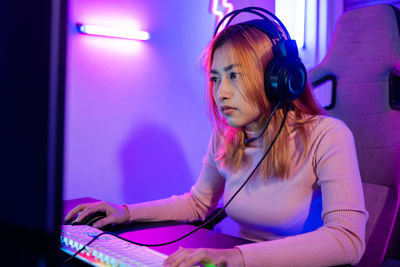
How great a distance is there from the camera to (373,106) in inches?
44.8

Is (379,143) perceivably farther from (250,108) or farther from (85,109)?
(85,109)

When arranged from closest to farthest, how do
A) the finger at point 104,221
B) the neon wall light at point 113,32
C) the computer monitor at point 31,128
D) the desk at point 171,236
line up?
the computer monitor at point 31,128, the desk at point 171,236, the finger at point 104,221, the neon wall light at point 113,32

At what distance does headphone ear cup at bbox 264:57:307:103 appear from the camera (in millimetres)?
887

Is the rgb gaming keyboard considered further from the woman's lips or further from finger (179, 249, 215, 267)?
the woman's lips

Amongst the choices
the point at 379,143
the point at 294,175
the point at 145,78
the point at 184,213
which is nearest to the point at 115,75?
the point at 145,78

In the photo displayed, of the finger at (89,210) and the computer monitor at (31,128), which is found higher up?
the computer monitor at (31,128)

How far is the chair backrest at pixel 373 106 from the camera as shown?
3.53 ft

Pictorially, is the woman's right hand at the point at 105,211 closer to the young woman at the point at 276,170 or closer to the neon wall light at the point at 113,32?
the young woman at the point at 276,170

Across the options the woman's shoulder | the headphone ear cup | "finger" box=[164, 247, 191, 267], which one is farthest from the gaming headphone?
"finger" box=[164, 247, 191, 267]

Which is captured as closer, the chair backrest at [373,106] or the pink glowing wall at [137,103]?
the chair backrest at [373,106]

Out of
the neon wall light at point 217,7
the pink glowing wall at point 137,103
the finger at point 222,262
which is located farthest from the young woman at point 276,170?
the neon wall light at point 217,7

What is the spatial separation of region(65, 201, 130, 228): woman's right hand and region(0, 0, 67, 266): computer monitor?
56 centimetres

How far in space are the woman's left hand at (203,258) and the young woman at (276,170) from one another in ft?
0.28

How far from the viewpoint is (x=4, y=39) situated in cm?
38
